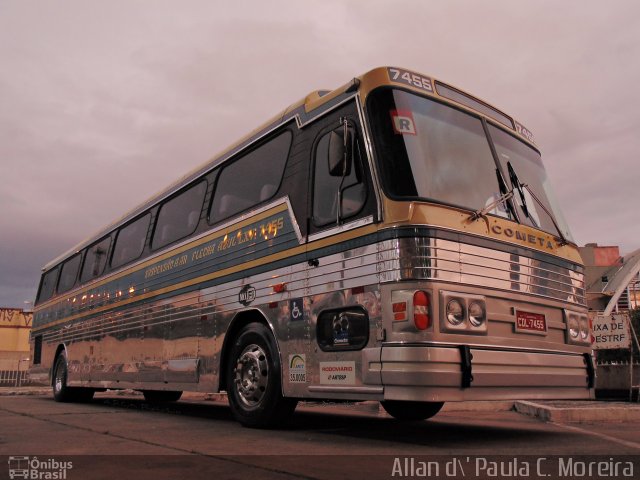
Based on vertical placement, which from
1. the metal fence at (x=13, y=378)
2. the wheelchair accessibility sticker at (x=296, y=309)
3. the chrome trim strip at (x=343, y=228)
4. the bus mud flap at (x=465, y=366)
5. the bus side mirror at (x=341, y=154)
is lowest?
the metal fence at (x=13, y=378)

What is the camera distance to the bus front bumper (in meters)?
4.49

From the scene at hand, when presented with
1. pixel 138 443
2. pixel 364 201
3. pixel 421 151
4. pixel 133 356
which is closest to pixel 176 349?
pixel 133 356

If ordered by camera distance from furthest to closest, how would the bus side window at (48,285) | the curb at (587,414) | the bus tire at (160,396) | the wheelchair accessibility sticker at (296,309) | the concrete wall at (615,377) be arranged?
the bus side window at (48,285)
the concrete wall at (615,377)
the bus tire at (160,396)
the curb at (587,414)
the wheelchair accessibility sticker at (296,309)

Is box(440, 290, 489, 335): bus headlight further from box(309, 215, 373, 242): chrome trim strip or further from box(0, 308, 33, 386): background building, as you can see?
box(0, 308, 33, 386): background building

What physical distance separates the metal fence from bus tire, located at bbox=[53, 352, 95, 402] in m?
13.5

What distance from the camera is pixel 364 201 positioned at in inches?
202

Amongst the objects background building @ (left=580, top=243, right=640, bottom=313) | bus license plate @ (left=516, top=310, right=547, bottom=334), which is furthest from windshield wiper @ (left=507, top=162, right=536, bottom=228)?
background building @ (left=580, top=243, right=640, bottom=313)

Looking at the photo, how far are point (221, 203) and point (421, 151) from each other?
3.19 metres

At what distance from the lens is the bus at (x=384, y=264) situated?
4750 millimetres

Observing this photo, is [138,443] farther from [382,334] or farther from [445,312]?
[445,312]

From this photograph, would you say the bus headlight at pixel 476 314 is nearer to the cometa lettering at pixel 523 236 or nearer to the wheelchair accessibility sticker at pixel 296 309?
the cometa lettering at pixel 523 236

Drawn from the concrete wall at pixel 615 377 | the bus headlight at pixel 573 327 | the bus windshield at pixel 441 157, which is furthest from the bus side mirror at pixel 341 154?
the concrete wall at pixel 615 377

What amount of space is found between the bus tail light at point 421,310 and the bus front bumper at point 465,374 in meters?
0.18

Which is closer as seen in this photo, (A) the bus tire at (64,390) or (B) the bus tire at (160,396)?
(A) the bus tire at (64,390)
